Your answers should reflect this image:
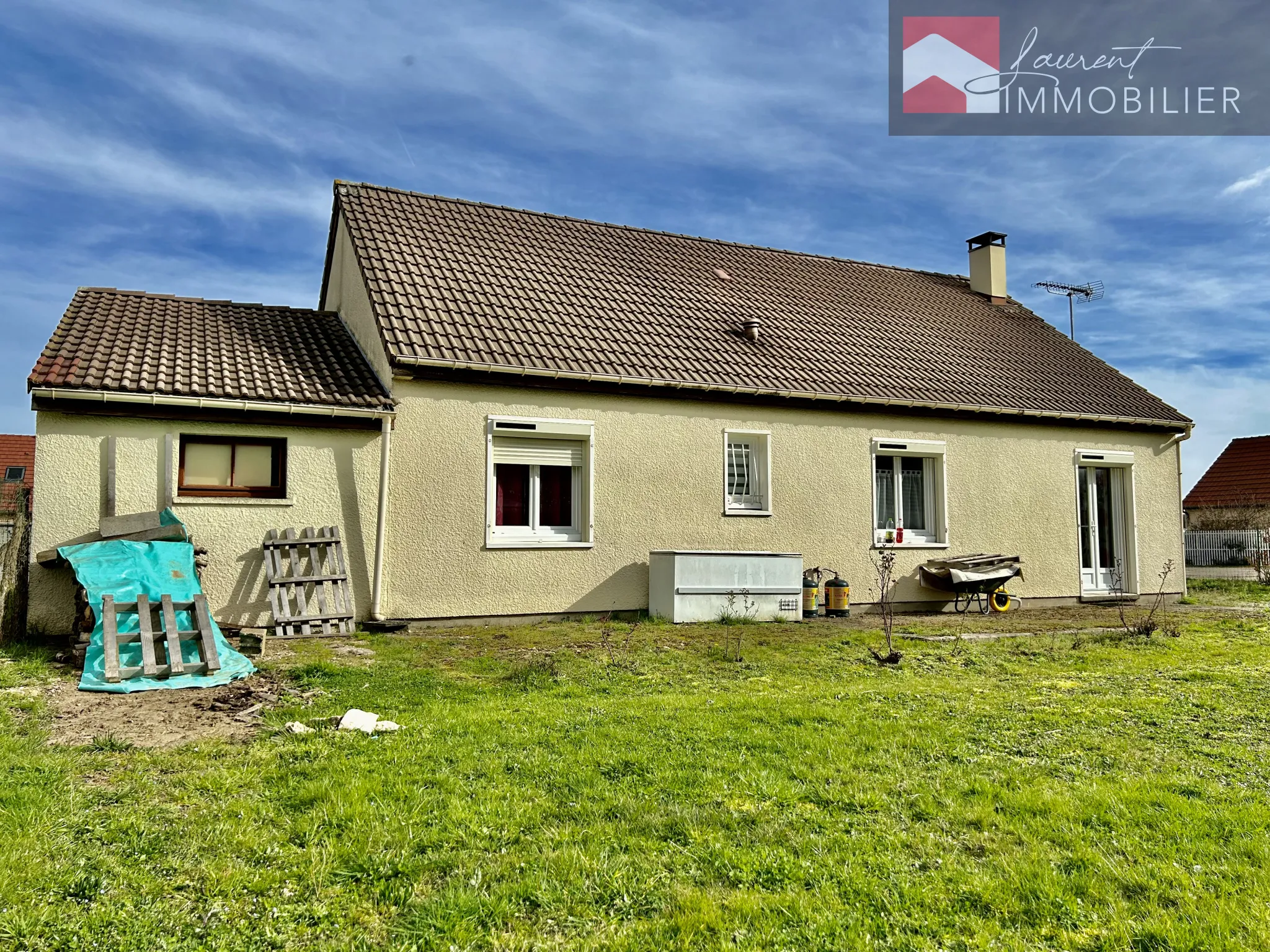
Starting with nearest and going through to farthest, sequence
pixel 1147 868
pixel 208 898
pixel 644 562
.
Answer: pixel 208 898 < pixel 1147 868 < pixel 644 562

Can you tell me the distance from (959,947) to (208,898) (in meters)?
2.75

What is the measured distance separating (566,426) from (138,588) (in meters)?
5.45

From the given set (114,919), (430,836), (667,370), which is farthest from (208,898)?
(667,370)

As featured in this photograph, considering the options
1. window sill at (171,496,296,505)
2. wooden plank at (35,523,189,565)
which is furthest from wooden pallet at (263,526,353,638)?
wooden plank at (35,523,189,565)

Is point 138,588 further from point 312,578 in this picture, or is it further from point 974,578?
point 974,578

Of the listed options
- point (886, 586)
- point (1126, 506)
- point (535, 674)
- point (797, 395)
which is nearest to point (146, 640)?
point (535, 674)

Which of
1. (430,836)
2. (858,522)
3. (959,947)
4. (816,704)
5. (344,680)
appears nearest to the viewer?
(959,947)

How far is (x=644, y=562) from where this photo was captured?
12469 mm

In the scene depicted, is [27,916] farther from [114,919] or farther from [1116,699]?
[1116,699]

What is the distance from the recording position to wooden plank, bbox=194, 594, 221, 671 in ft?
25.1

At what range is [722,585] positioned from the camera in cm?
1199

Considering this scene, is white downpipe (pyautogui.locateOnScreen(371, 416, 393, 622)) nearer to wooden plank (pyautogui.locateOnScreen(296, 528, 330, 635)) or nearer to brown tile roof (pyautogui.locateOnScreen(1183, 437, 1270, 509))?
wooden plank (pyautogui.locateOnScreen(296, 528, 330, 635))

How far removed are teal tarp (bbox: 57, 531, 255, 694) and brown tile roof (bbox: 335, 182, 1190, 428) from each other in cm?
362

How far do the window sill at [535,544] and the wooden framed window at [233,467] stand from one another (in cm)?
262
